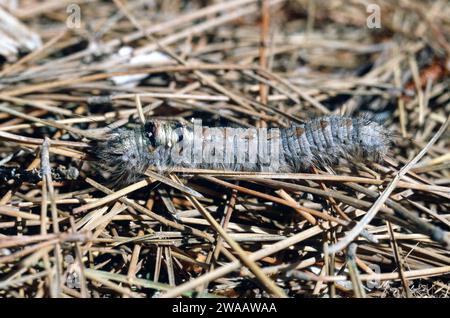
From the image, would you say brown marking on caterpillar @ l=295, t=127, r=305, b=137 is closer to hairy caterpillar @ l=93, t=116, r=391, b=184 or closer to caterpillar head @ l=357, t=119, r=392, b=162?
hairy caterpillar @ l=93, t=116, r=391, b=184

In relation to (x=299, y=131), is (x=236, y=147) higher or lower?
lower

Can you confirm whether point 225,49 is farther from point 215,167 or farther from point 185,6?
point 215,167

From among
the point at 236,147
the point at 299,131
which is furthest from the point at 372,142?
the point at 236,147

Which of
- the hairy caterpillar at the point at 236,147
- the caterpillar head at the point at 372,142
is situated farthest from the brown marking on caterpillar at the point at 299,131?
the caterpillar head at the point at 372,142

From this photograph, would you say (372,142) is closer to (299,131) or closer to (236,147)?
(299,131)

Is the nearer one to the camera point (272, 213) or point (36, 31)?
point (272, 213)

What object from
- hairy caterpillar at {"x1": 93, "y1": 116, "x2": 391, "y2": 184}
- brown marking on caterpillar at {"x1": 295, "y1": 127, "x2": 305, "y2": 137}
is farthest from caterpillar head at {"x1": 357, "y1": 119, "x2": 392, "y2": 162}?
brown marking on caterpillar at {"x1": 295, "y1": 127, "x2": 305, "y2": 137}

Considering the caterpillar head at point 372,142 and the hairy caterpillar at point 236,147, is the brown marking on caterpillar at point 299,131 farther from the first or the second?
the caterpillar head at point 372,142
